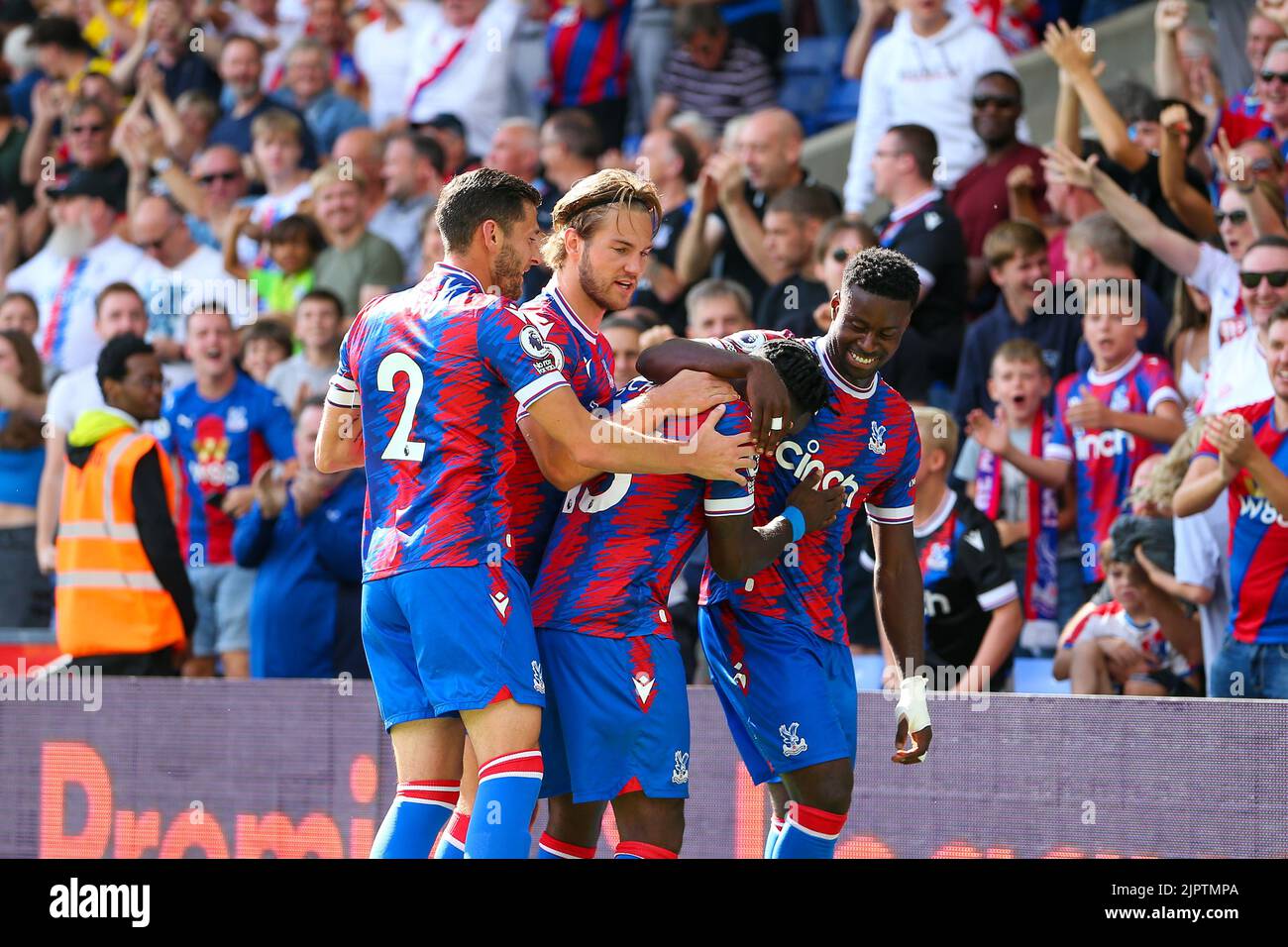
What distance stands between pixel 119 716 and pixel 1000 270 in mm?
4975

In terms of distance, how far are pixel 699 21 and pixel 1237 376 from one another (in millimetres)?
5253

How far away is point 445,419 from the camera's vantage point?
5.01 metres

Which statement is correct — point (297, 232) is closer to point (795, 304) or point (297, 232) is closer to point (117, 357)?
point (117, 357)

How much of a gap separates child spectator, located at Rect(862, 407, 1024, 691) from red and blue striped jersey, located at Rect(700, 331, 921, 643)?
196 centimetres

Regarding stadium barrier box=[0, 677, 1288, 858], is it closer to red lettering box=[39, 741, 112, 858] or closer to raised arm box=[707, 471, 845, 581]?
red lettering box=[39, 741, 112, 858]

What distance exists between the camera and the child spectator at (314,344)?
1034 cm

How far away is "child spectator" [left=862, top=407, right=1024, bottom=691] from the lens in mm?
7602

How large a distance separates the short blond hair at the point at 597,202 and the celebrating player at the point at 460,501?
0.42 ft

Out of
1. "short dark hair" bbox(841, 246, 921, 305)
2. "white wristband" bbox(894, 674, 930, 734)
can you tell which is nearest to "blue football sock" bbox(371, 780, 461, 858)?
"white wristband" bbox(894, 674, 930, 734)

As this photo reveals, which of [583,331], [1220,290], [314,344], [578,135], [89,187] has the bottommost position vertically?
[583,331]

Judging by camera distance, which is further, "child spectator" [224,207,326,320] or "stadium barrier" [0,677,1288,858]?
"child spectator" [224,207,326,320]

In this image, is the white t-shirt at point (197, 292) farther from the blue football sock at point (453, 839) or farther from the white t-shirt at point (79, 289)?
the blue football sock at point (453, 839)

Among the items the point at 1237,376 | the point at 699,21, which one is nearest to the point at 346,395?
the point at 1237,376
